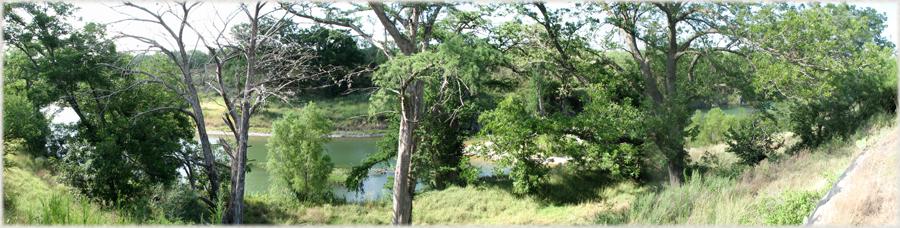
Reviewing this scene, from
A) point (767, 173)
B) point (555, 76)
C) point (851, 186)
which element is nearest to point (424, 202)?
point (555, 76)

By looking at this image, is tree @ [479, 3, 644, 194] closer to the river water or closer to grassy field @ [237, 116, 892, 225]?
grassy field @ [237, 116, 892, 225]

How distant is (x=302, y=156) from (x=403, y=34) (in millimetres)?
10783

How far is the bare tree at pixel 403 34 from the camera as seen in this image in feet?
36.6

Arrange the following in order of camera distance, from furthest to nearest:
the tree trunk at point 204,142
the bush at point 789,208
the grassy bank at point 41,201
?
→ the tree trunk at point 204,142, the bush at point 789,208, the grassy bank at point 41,201

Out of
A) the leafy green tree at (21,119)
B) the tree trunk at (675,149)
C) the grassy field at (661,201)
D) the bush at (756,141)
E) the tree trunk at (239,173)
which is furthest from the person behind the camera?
the bush at (756,141)

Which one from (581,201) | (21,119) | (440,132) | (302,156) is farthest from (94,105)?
(581,201)

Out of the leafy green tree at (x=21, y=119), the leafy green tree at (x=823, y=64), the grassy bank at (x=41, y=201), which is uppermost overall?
the leafy green tree at (x=823, y=64)

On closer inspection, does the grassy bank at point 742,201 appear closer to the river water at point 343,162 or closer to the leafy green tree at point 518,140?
the leafy green tree at point 518,140

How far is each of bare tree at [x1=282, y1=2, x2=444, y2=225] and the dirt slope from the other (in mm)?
7080

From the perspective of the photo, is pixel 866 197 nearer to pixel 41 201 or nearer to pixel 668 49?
pixel 41 201

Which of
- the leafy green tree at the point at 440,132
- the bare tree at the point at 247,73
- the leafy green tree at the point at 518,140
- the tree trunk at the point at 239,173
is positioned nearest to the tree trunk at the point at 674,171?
the leafy green tree at the point at 518,140

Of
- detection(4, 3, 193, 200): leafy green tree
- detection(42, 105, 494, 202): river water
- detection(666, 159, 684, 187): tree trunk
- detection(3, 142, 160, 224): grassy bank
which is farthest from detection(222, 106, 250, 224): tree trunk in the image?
detection(666, 159, 684, 187): tree trunk

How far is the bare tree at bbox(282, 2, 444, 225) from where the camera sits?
11.1 m

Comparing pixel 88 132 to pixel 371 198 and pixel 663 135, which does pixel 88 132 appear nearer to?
pixel 371 198
